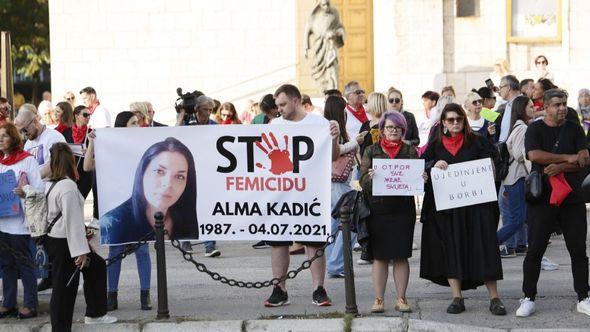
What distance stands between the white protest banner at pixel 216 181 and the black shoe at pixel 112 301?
50 cm

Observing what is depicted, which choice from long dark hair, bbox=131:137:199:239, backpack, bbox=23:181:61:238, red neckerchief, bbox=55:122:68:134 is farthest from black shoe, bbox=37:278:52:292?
red neckerchief, bbox=55:122:68:134

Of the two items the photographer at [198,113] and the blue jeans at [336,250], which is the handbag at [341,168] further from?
the photographer at [198,113]

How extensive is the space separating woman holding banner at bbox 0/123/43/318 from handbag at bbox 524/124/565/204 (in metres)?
4.26

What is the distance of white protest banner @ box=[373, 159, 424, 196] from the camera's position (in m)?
9.92

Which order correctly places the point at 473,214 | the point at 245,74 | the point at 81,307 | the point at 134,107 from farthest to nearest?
the point at 245,74
the point at 134,107
the point at 81,307
the point at 473,214

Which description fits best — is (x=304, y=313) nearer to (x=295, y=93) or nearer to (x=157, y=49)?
(x=295, y=93)

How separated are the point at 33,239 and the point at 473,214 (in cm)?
390

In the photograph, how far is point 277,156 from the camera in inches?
410

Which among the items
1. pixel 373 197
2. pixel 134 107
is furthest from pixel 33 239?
pixel 373 197

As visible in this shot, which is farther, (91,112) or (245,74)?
(245,74)

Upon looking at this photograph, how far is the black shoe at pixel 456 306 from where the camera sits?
10055 millimetres

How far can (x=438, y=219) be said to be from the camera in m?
10.1

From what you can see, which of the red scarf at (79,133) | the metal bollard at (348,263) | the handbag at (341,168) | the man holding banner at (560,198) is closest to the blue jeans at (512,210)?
the handbag at (341,168)

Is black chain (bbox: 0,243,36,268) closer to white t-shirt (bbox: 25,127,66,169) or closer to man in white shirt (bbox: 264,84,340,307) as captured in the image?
white t-shirt (bbox: 25,127,66,169)
